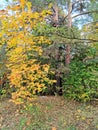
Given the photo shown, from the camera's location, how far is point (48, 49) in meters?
6.66

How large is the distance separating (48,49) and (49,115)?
1835 millimetres

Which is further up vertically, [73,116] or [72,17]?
[72,17]

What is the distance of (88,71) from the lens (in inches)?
273

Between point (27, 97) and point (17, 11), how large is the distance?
2.18 meters

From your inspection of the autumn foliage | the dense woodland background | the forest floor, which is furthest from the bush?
the autumn foliage

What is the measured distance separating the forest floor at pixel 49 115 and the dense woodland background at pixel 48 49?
12.5 inches

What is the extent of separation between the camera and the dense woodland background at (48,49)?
572 centimetres

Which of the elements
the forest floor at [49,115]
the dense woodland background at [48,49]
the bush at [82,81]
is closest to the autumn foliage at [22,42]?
the dense woodland background at [48,49]

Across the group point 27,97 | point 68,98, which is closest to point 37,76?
point 27,97

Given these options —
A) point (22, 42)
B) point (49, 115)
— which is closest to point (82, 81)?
point (49, 115)

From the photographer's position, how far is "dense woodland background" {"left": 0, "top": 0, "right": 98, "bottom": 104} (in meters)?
5.72

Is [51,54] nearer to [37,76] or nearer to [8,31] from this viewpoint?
[37,76]

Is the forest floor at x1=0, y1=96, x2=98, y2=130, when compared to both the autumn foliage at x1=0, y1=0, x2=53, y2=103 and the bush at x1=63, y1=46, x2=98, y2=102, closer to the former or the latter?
the bush at x1=63, y1=46, x2=98, y2=102

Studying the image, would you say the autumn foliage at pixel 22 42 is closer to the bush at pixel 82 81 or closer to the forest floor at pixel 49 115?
the forest floor at pixel 49 115
